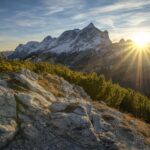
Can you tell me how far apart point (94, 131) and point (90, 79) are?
1768 cm

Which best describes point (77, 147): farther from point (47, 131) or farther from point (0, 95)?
point (0, 95)

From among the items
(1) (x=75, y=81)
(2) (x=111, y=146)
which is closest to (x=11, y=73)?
(2) (x=111, y=146)

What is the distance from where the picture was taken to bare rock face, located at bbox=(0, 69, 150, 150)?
1812 cm

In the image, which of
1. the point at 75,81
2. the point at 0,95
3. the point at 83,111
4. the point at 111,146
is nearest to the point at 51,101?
the point at 83,111

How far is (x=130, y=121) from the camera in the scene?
26.9m

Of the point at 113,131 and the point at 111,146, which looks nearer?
the point at 111,146

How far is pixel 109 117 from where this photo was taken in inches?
984

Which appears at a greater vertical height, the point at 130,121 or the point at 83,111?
the point at 83,111

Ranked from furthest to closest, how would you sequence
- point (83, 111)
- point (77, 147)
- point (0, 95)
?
point (83, 111) → point (0, 95) → point (77, 147)

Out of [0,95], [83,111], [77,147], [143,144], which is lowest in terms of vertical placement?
[143,144]

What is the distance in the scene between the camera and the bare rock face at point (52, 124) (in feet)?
59.5

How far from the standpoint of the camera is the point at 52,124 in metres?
20.0

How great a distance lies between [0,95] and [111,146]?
27.3 feet

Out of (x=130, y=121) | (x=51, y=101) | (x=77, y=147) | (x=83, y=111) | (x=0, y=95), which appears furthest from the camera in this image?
(x=130, y=121)
